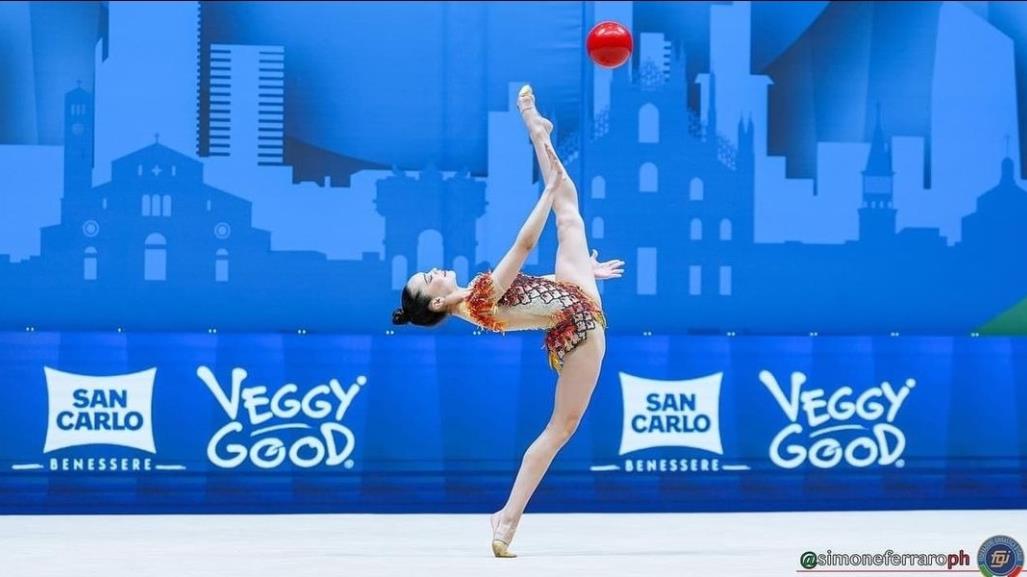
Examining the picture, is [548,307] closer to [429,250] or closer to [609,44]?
[609,44]

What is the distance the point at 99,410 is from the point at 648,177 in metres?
3.48

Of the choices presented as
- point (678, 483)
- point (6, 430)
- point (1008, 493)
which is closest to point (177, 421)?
point (6, 430)

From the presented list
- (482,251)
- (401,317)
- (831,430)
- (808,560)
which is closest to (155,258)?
(482,251)

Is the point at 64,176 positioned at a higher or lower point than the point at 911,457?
higher

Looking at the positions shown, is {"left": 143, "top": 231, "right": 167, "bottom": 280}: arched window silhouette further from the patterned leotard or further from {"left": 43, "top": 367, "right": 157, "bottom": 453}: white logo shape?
the patterned leotard

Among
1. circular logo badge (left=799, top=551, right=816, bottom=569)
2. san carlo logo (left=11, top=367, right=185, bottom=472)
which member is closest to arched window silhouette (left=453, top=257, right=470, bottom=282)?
san carlo logo (left=11, top=367, right=185, bottom=472)

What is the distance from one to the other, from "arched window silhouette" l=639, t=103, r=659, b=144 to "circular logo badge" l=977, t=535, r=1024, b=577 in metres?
3.91

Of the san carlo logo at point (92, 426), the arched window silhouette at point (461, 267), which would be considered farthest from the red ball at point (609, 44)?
the san carlo logo at point (92, 426)

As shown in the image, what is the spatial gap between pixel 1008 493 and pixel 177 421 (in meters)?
4.91

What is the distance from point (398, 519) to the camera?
28.3ft

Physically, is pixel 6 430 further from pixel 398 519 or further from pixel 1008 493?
pixel 1008 493

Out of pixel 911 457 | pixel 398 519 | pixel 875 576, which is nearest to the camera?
pixel 875 576

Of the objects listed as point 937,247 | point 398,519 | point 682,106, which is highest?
point 682,106

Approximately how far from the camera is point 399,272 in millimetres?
9234
